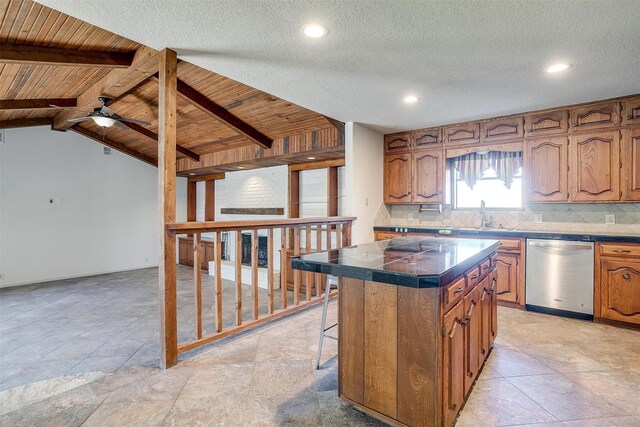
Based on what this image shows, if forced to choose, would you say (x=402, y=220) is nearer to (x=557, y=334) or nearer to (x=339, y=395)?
(x=557, y=334)

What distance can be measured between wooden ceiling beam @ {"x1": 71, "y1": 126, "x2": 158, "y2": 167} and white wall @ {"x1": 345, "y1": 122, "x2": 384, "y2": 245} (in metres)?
5.06

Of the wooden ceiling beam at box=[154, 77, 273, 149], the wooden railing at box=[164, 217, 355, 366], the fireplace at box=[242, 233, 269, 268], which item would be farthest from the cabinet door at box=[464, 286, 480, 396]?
the fireplace at box=[242, 233, 269, 268]

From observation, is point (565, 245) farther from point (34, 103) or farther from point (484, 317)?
point (34, 103)

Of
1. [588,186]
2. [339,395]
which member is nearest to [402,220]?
[588,186]

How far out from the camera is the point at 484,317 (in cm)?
226

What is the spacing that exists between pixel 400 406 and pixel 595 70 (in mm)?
3194

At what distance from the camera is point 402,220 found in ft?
17.0

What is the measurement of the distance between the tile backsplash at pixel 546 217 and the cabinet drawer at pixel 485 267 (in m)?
2.25

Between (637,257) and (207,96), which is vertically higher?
Result: (207,96)

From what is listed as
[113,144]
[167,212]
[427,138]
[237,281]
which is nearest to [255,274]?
[237,281]

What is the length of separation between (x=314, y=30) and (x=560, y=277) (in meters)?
3.52

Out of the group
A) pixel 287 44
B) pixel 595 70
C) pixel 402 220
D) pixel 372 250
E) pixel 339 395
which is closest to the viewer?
pixel 339 395

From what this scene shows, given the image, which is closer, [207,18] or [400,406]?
[400,406]

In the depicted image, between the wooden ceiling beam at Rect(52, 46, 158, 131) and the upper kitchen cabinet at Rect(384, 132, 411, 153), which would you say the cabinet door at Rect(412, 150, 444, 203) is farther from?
the wooden ceiling beam at Rect(52, 46, 158, 131)
